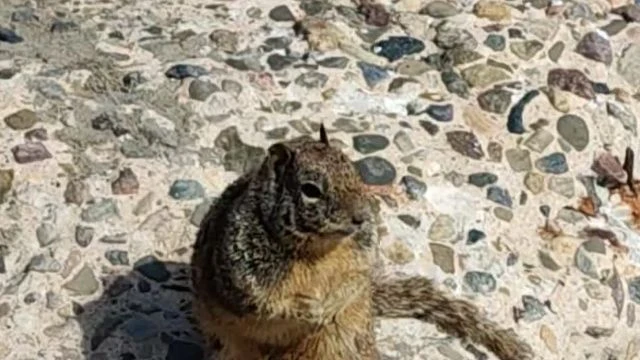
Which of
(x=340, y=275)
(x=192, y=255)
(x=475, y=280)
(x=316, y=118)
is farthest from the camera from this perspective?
(x=316, y=118)

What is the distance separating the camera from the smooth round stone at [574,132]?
497 cm

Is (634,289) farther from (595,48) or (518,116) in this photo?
(595,48)

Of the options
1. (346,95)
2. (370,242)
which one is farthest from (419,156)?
(370,242)

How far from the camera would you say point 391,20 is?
5.26m

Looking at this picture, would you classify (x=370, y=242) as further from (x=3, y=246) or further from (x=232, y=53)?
(x=232, y=53)

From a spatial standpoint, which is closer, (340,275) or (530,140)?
(340,275)

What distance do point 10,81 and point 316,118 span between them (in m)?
0.85

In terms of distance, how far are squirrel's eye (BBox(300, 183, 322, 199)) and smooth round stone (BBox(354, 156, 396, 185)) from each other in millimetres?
1104

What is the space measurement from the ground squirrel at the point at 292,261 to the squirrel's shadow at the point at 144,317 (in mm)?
218

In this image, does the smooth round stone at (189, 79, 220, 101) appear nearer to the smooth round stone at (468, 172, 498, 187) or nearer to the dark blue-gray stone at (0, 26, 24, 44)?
the dark blue-gray stone at (0, 26, 24, 44)

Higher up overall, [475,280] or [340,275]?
[340,275]

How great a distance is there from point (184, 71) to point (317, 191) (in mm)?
1387

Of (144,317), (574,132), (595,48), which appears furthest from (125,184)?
(595,48)

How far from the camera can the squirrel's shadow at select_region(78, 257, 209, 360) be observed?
4.18 meters
